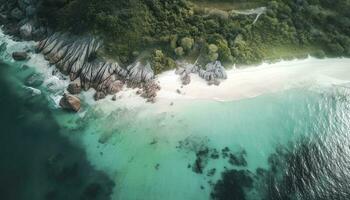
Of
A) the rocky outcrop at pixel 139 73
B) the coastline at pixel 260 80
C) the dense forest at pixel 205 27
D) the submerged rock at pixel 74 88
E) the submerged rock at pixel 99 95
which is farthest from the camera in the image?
the dense forest at pixel 205 27

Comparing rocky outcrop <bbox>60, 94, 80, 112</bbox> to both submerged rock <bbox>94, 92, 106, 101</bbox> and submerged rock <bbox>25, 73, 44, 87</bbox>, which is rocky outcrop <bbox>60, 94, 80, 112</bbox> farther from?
submerged rock <bbox>25, 73, 44, 87</bbox>

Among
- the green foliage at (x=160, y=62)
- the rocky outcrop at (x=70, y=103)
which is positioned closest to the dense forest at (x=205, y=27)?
the green foliage at (x=160, y=62)

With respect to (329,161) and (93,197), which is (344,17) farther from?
(93,197)

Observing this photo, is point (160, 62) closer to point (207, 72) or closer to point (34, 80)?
point (207, 72)

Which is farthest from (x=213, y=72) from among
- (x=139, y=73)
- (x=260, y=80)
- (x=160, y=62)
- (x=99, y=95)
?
(x=99, y=95)

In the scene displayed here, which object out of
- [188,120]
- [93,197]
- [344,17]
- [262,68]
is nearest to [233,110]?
[188,120]

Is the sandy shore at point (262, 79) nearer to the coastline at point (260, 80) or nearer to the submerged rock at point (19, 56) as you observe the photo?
the coastline at point (260, 80)

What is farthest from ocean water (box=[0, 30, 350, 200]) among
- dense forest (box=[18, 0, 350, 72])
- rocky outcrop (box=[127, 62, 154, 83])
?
dense forest (box=[18, 0, 350, 72])
